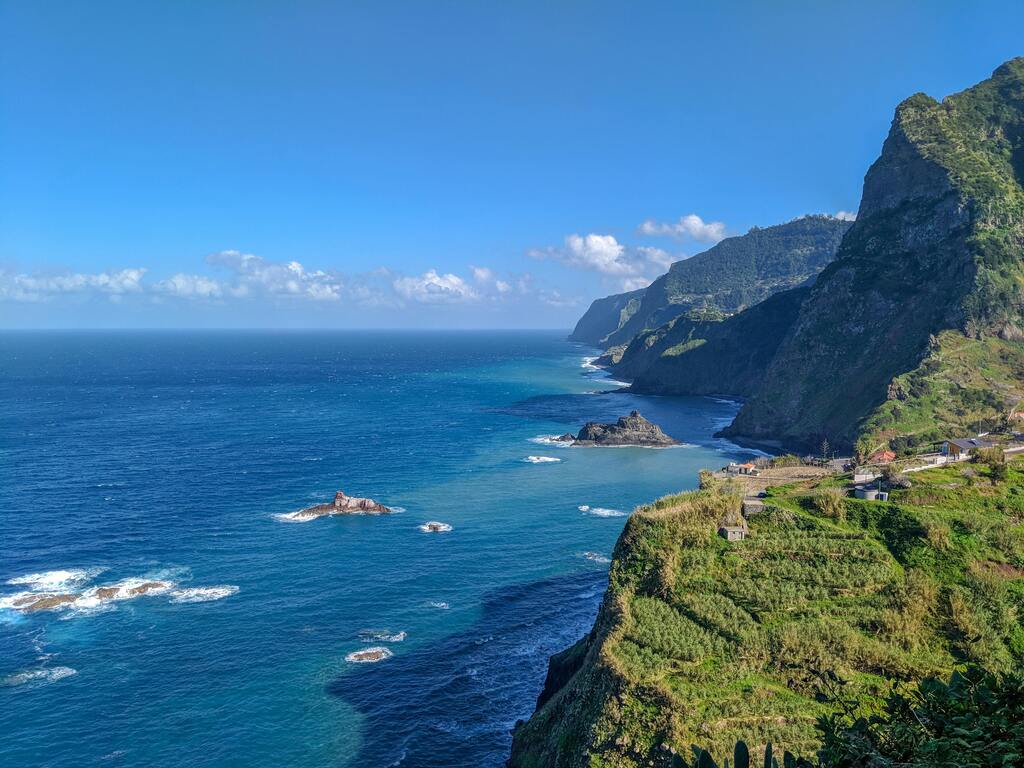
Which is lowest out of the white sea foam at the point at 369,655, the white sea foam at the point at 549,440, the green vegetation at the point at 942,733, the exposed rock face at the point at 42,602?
the white sea foam at the point at 369,655

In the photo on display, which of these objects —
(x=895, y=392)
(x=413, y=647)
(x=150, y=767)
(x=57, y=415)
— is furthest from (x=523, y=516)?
(x=57, y=415)

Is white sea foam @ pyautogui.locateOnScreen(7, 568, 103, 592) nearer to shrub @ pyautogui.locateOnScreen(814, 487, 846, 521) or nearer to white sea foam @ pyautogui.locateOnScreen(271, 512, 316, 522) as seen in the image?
white sea foam @ pyautogui.locateOnScreen(271, 512, 316, 522)

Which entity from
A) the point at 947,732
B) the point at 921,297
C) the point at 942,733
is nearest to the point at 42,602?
the point at 942,733

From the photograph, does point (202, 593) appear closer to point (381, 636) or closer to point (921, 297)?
point (381, 636)

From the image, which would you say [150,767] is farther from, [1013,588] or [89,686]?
[1013,588]

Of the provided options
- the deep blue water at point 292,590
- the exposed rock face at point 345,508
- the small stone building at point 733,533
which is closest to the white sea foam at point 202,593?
the deep blue water at point 292,590

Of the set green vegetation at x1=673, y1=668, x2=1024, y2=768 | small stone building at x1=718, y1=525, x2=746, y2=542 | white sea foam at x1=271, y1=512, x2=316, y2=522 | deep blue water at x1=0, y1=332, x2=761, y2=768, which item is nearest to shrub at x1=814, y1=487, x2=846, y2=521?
small stone building at x1=718, y1=525, x2=746, y2=542

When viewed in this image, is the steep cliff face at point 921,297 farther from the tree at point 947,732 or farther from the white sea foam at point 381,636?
the tree at point 947,732
